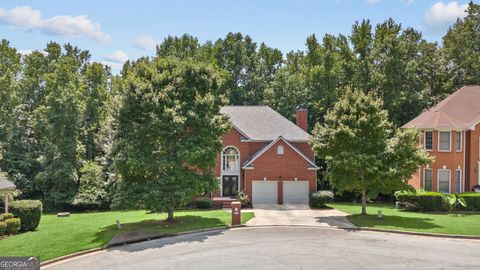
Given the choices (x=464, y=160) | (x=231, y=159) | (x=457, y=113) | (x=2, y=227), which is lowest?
(x=2, y=227)

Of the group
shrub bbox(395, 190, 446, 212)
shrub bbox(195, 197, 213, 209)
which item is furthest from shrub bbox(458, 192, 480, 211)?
shrub bbox(195, 197, 213, 209)

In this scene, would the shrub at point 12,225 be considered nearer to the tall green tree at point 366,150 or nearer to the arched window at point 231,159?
the arched window at point 231,159

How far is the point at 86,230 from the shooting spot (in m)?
24.8

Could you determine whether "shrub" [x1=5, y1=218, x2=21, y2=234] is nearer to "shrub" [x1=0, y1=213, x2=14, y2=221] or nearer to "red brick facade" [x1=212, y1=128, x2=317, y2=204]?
"shrub" [x1=0, y1=213, x2=14, y2=221]

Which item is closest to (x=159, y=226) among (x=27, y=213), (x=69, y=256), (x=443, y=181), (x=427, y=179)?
(x=69, y=256)

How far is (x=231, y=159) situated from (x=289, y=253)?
19696 millimetres

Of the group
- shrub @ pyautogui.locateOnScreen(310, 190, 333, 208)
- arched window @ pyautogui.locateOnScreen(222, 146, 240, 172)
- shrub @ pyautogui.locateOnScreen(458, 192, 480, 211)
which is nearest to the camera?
shrub @ pyautogui.locateOnScreen(458, 192, 480, 211)

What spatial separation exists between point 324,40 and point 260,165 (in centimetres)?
2013

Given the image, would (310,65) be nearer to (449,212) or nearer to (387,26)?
(387,26)

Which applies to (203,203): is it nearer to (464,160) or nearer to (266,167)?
(266,167)

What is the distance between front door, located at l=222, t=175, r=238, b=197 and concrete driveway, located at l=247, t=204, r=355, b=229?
3487 millimetres

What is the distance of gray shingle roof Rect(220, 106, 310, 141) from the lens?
129ft

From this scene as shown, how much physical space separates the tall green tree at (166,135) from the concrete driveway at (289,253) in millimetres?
3415

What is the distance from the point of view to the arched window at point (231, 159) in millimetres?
39000
